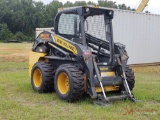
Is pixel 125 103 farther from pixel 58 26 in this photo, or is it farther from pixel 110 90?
pixel 58 26

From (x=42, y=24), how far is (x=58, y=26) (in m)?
74.8

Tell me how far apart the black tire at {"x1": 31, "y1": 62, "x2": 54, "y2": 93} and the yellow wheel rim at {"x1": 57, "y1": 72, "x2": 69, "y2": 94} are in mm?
552

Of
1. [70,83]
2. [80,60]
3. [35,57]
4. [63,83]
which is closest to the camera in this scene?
[70,83]

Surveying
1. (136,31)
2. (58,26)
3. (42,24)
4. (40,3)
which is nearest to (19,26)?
(42,24)

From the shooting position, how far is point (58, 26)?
26.7 ft

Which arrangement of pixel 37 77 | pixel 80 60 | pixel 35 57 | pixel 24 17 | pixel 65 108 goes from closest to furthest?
pixel 65 108, pixel 80 60, pixel 37 77, pixel 35 57, pixel 24 17

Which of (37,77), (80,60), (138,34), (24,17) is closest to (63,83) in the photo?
(80,60)

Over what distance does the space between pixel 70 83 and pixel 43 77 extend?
1.26 metres

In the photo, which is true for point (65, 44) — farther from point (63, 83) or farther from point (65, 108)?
point (65, 108)

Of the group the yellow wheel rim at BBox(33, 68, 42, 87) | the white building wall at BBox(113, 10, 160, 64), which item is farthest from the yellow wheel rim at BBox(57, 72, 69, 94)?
the white building wall at BBox(113, 10, 160, 64)

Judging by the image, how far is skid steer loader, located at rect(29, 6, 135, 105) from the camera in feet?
22.2

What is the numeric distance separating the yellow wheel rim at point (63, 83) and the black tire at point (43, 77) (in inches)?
21.7

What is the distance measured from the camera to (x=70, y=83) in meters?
6.65

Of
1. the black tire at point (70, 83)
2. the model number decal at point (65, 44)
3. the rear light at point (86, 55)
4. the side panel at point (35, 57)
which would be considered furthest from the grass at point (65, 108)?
the model number decal at point (65, 44)
